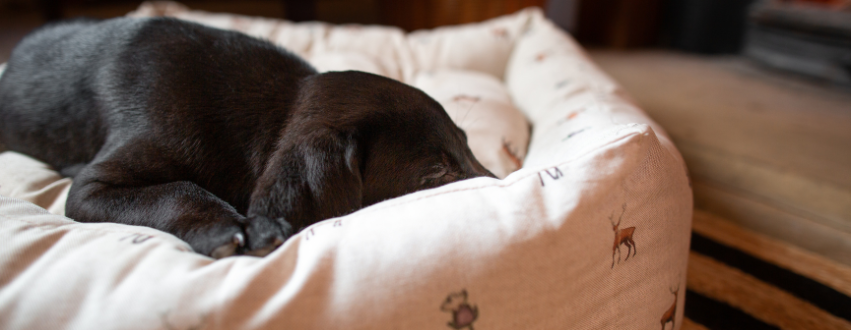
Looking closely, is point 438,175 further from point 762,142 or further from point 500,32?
point 762,142

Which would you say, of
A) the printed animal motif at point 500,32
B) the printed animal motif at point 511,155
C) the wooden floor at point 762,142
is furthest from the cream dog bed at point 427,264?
the printed animal motif at point 500,32

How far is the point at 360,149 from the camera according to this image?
86cm

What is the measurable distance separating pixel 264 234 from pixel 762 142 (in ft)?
8.28

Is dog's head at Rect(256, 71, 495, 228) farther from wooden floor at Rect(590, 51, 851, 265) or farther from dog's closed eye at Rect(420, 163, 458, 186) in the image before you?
wooden floor at Rect(590, 51, 851, 265)

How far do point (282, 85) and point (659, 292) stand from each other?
0.87 metres

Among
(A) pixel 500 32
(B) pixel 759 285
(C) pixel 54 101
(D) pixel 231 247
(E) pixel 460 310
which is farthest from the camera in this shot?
(A) pixel 500 32

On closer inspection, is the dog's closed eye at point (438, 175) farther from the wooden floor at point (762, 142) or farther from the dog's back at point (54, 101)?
the wooden floor at point (762, 142)

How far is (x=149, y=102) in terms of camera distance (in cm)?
100

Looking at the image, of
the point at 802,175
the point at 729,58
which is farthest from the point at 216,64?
the point at 729,58

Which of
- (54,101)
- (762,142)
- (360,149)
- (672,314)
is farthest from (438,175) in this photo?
(762,142)

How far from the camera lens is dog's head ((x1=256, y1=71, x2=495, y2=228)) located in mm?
805

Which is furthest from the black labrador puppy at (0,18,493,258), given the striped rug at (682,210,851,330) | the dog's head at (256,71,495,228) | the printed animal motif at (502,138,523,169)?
the striped rug at (682,210,851,330)

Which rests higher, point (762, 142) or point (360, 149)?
point (360, 149)

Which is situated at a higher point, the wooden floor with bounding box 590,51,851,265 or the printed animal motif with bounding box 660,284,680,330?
the printed animal motif with bounding box 660,284,680,330
